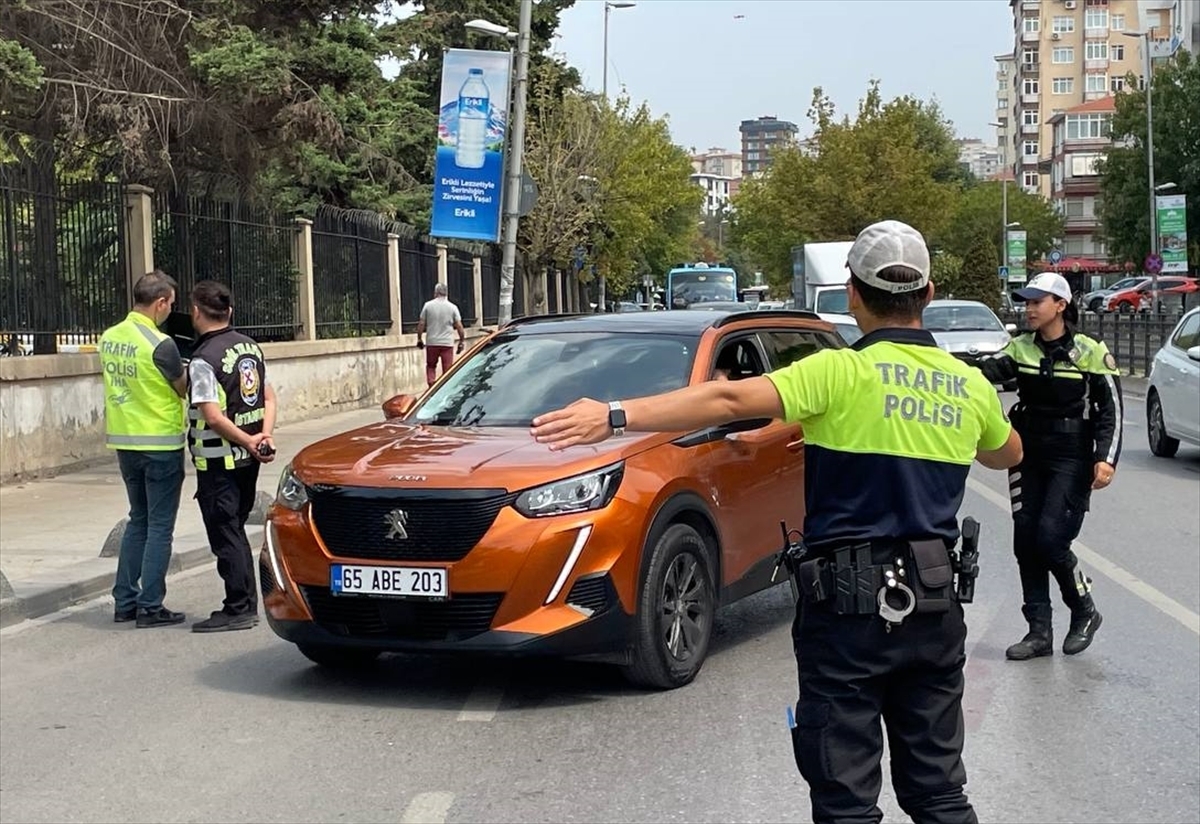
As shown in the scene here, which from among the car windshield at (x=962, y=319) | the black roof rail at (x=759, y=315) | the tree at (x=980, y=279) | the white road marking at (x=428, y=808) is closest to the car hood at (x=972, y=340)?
the car windshield at (x=962, y=319)

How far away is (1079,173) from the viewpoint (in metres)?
111

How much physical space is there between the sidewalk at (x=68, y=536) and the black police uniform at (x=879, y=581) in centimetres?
633

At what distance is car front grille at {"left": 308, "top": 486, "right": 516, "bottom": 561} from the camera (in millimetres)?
6043

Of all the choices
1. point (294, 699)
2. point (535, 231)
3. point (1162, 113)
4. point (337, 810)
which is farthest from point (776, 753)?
point (1162, 113)

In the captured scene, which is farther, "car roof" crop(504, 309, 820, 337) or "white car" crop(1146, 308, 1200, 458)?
"white car" crop(1146, 308, 1200, 458)

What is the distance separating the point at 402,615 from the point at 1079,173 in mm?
112614

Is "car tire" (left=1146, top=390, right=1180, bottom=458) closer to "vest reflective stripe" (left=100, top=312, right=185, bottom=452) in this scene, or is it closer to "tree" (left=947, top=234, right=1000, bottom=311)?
"vest reflective stripe" (left=100, top=312, right=185, bottom=452)

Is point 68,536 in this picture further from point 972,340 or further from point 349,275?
point 972,340

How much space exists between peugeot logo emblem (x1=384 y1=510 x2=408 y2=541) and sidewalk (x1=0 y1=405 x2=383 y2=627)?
3453 mm

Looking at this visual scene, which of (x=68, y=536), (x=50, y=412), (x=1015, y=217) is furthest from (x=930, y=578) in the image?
(x=1015, y=217)

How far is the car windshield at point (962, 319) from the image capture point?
25484 millimetres

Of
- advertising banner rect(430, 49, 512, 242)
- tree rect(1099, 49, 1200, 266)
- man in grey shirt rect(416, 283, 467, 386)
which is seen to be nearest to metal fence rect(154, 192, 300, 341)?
man in grey shirt rect(416, 283, 467, 386)

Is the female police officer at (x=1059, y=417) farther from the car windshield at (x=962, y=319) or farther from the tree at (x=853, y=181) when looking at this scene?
the tree at (x=853, y=181)

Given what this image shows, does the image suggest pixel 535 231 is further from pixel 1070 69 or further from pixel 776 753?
pixel 1070 69
